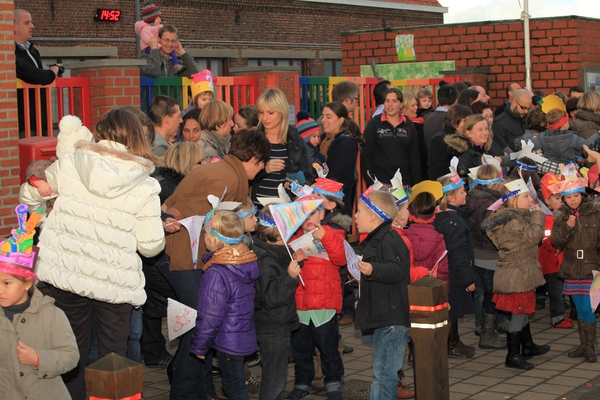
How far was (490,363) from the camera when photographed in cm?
750

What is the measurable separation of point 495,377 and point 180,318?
2.73 m

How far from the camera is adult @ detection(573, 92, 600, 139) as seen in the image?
1105 centimetres

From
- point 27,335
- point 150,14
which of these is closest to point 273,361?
point 27,335

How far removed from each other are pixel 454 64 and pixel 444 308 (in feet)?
42.5

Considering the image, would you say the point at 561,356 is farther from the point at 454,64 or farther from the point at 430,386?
the point at 454,64

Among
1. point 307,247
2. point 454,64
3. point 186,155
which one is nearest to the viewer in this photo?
point 307,247

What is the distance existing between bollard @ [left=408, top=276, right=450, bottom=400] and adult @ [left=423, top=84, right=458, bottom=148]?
18.2 feet

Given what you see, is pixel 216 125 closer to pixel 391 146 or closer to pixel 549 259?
pixel 391 146

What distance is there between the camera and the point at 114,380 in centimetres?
382

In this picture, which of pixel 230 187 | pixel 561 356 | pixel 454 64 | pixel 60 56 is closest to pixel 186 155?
pixel 230 187

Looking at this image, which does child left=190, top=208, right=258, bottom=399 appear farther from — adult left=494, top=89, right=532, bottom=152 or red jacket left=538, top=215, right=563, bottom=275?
adult left=494, top=89, right=532, bottom=152

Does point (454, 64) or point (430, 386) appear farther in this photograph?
point (454, 64)

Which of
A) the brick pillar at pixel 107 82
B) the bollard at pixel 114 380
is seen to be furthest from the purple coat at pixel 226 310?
the brick pillar at pixel 107 82

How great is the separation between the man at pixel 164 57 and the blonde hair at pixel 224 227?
4.43 m
